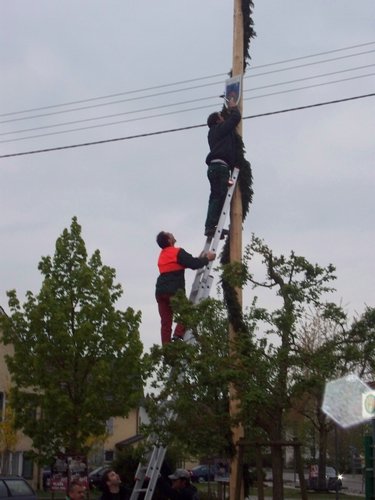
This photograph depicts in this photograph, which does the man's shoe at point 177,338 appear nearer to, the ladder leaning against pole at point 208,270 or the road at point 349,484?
the ladder leaning against pole at point 208,270

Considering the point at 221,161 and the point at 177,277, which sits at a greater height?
the point at 221,161

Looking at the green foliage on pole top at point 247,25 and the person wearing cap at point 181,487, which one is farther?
the green foliage on pole top at point 247,25

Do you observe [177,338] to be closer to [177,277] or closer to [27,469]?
[177,277]

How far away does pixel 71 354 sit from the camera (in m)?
26.3

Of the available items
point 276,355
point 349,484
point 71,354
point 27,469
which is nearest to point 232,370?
point 276,355

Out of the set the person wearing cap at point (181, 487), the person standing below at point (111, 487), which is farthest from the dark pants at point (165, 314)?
the person standing below at point (111, 487)

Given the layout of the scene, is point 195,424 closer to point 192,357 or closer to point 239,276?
point 192,357

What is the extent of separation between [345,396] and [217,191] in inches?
149

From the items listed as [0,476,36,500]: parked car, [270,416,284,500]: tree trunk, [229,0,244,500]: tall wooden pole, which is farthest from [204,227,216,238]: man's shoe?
[0,476,36,500]: parked car

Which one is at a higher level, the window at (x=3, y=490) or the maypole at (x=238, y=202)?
the maypole at (x=238, y=202)

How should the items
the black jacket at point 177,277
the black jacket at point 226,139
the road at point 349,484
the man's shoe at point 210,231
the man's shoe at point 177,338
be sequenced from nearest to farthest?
the man's shoe at point 177,338 → the black jacket at point 177,277 → the black jacket at point 226,139 → the man's shoe at point 210,231 → the road at point 349,484

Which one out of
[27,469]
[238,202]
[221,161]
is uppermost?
[221,161]

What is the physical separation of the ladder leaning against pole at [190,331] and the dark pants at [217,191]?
13cm

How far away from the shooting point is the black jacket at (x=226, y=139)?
15.0 metres
